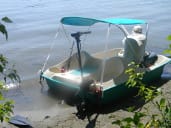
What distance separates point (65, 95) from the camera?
10688 millimetres

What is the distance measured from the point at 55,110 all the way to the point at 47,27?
12639mm

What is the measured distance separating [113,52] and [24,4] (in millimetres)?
23462

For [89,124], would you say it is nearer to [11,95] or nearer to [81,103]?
[81,103]

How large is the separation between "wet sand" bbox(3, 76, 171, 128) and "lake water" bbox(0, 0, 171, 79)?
1.75 m

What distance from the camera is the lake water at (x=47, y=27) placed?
15909 millimetres

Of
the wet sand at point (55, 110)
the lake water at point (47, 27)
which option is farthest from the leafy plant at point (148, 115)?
the lake water at point (47, 27)

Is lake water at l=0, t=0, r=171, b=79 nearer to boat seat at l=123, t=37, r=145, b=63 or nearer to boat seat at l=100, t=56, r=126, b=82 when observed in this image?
boat seat at l=100, t=56, r=126, b=82

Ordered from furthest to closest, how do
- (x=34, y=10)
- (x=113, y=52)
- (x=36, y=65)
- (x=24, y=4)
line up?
(x=24, y=4) < (x=34, y=10) < (x=36, y=65) < (x=113, y=52)

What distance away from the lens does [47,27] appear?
73.0 ft

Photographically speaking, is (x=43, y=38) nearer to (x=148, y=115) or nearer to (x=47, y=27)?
(x=47, y=27)

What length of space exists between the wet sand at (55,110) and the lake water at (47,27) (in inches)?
68.8

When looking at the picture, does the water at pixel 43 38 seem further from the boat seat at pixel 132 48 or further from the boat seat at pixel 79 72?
the boat seat at pixel 132 48

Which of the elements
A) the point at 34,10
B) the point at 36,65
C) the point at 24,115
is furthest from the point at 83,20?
the point at 34,10

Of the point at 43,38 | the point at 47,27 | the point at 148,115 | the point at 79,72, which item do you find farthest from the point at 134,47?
the point at 47,27
